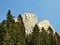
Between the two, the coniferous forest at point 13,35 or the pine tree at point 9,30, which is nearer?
the pine tree at point 9,30

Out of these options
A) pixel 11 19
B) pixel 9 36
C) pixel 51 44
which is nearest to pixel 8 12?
pixel 11 19

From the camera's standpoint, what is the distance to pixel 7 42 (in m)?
93.8

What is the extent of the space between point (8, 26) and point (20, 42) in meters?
6.29

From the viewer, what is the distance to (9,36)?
95.2 m

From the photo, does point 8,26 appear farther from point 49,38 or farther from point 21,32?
point 49,38

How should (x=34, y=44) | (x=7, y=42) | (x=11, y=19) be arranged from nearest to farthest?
1. (x=7, y=42)
2. (x=11, y=19)
3. (x=34, y=44)

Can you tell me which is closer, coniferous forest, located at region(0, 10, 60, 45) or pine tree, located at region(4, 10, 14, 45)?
pine tree, located at region(4, 10, 14, 45)

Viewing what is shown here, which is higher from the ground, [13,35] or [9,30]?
[9,30]

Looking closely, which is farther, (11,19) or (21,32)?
(21,32)

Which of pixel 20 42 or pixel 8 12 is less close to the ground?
pixel 8 12

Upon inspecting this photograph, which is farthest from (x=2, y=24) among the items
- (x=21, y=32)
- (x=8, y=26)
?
(x=21, y=32)

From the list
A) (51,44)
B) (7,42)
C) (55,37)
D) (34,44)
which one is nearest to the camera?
(7,42)

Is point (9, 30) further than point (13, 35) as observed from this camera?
No

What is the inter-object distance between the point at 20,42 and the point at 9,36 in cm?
667
